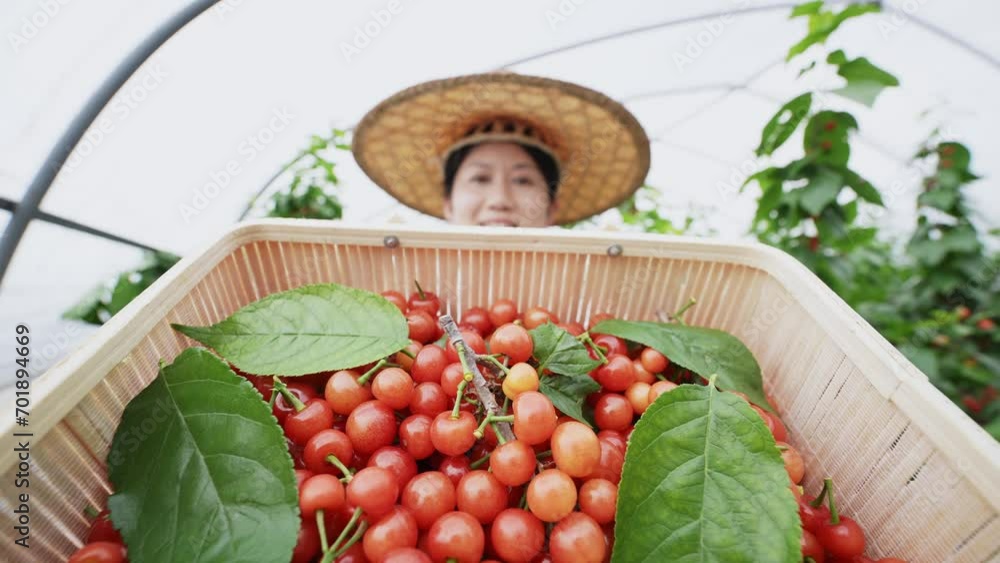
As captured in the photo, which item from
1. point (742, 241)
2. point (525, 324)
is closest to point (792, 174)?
point (742, 241)

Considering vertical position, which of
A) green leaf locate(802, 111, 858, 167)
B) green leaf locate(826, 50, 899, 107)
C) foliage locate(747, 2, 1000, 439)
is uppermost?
green leaf locate(826, 50, 899, 107)

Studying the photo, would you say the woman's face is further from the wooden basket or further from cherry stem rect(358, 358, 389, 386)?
cherry stem rect(358, 358, 389, 386)

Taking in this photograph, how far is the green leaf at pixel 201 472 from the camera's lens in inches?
17.3

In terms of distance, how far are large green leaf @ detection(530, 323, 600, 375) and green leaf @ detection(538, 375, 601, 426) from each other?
1 centimetres

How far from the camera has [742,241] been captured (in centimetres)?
80

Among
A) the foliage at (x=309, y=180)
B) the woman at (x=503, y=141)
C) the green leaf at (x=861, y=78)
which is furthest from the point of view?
the foliage at (x=309, y=180)

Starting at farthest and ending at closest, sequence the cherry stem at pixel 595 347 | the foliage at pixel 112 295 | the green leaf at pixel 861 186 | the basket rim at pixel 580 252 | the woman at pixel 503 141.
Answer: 1. the foliage at pixel 112 295
2. the woman at pixel 503 141
3. the green leaf at pixel 861 186
4. the cherry stem at pixel 595 347
5. the basket rim at pixel 580 252

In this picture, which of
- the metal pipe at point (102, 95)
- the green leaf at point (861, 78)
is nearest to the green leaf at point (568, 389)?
the green leaf at point (861, 78)

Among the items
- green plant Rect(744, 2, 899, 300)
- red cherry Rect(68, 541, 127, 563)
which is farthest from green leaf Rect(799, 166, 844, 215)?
red cherry Rect(68, 541, 127, 563)

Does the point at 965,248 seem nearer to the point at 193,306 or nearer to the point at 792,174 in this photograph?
the point at 792,174

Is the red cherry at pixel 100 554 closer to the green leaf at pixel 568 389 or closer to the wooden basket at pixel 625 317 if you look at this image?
the wooden basket at pixel 625 317

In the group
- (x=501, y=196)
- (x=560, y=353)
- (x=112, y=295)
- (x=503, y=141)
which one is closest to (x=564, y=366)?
(x=560, y=353)

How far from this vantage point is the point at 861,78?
112 centimetres

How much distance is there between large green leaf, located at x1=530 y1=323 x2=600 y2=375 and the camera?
1.98ft
